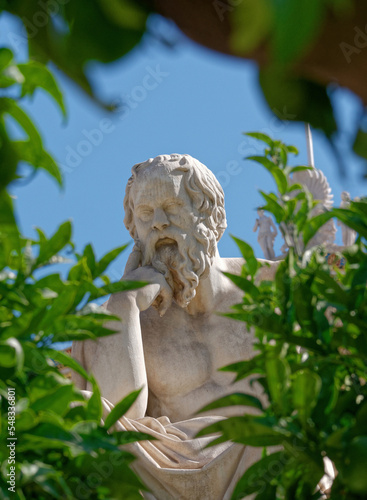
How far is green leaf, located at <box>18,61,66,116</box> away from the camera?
1.12 metres

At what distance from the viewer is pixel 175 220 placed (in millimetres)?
4812

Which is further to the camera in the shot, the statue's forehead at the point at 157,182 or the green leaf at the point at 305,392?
the statue's forehead at the point at 157,182

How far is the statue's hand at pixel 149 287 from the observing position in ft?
14.7

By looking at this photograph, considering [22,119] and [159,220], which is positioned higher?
[22,119]

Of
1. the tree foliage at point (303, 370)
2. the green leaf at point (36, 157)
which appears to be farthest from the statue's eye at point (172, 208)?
the green leaf at point (36, 157)

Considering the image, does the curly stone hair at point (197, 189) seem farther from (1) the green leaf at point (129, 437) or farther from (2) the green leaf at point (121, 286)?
(1) the green leaf at point (129, 437)

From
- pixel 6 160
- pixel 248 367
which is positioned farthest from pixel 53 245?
pixel 6 160

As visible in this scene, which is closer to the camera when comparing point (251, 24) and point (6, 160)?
point (251, 24)

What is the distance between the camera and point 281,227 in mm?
2152

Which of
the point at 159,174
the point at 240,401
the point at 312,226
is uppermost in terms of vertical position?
the point at 312,226

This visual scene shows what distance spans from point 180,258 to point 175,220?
9.1 inches

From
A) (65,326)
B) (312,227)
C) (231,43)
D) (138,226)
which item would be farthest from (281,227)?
(138,226)

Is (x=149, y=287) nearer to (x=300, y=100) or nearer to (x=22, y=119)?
(x=22, y=119)

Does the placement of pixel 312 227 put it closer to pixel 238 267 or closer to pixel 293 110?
pixel 293 110
